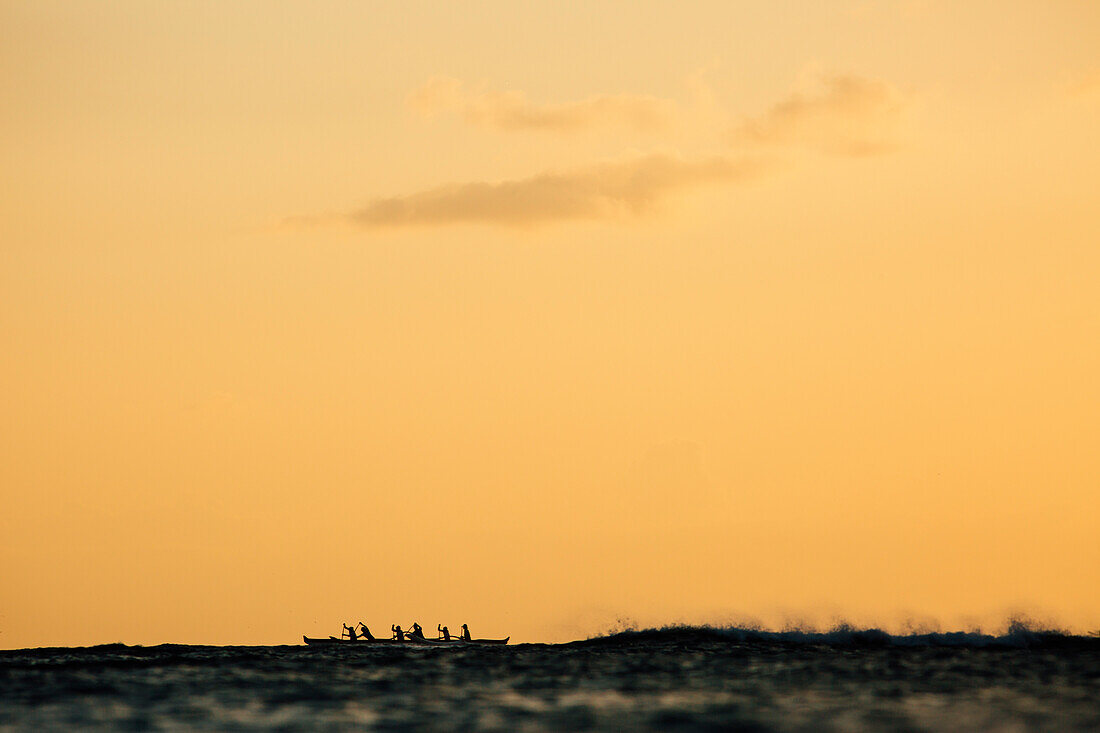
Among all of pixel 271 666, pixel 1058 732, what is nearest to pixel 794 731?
pixel 1058 732

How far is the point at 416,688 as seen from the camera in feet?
152

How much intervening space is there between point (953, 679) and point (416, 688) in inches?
761

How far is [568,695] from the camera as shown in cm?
4238

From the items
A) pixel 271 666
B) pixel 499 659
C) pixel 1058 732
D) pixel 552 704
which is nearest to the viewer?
pixel 1058 732

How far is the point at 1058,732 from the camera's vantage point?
31625 millimetres

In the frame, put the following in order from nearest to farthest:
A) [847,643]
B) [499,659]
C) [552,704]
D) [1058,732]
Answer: [1058,732] → [552,704] → [499,659] → [847,643]

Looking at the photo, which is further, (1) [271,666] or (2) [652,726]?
(1) [271,666]

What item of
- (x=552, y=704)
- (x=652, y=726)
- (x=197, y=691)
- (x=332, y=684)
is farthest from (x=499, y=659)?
(x=652, y=726)

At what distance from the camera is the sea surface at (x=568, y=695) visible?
34.3 meters

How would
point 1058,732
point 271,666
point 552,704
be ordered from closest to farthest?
point 1058,732 < point 552,704 < point 271,666

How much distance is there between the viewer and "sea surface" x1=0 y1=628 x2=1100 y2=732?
3431cm

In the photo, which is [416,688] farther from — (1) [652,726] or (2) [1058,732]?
(2) [1058,732]

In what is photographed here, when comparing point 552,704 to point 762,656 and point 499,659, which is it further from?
point 762,656

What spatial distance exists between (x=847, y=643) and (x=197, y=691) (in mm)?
66057
